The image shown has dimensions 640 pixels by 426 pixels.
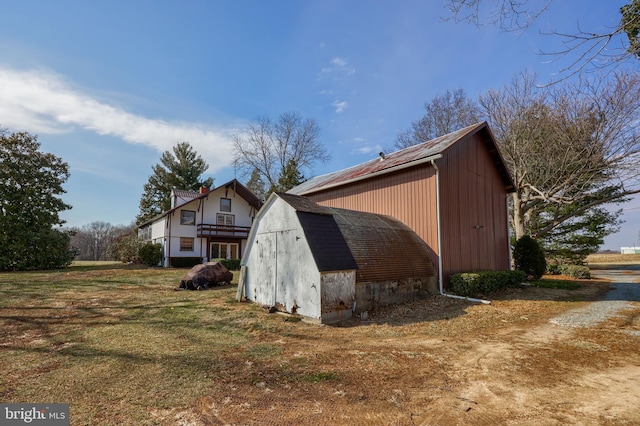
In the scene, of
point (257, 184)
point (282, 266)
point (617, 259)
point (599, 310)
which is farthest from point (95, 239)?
point (617, 259)

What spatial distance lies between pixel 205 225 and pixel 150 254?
17.9ft

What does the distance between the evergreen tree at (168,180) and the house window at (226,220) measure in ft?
52.8

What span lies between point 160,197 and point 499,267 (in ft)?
145

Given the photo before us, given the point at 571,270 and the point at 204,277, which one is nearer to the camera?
the point at 204,277

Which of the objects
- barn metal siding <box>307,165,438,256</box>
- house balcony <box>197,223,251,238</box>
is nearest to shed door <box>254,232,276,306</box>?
barn metal siding <box>307,165,438,256</box>

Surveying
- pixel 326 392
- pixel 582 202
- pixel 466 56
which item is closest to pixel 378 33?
pixel 466 56

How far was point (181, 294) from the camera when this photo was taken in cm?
1297

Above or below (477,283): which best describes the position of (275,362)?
below

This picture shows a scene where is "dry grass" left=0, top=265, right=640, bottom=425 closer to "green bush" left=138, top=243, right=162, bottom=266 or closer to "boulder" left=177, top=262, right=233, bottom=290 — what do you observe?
"boulder" left=177, top=262, right=233, bottom=290

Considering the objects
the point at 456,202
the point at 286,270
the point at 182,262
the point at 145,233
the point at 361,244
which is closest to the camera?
the point at 286,270

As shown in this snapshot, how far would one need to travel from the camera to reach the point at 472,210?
1440cm

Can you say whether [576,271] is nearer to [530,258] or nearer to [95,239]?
[530,258]

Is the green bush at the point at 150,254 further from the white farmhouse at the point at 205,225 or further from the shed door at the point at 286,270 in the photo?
the shed door at the point at 286,270

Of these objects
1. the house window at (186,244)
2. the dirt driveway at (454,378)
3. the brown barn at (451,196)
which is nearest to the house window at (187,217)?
the house window at (186,244)
